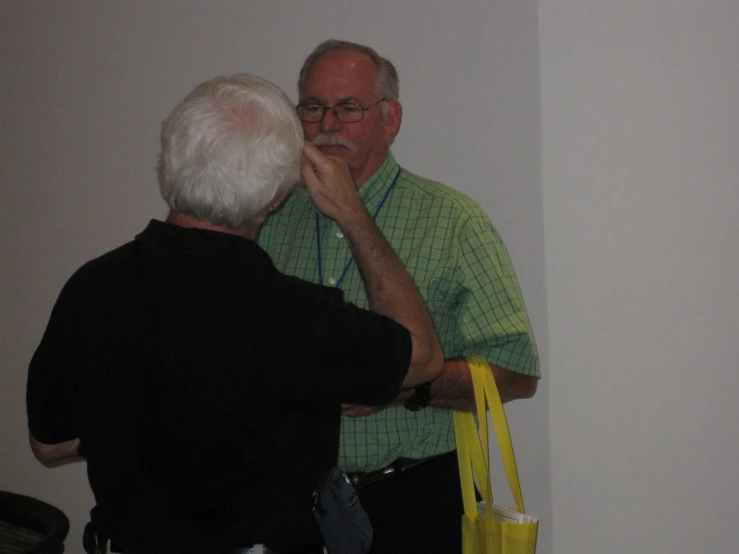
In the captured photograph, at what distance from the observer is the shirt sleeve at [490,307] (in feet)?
5.67

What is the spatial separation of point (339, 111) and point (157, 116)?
818 millimetres

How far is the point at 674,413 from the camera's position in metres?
1.93

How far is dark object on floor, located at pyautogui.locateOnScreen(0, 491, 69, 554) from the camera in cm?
250

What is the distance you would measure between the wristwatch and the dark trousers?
6.9 inches

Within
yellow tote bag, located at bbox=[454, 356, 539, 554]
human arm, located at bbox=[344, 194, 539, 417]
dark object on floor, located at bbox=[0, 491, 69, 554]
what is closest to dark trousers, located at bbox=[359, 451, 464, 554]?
yellow tote bag, located at bbox=[454, 356, 539, 554]

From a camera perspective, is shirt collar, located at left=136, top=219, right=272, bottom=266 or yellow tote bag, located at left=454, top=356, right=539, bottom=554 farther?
yellow tote bag, located at left=454, top=356, right=539, bottom=554

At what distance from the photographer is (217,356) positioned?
45.4 inches

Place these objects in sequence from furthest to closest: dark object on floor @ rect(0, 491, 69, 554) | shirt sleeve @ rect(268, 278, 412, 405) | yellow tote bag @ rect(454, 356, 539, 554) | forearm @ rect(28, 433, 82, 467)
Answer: dark object on floor @ rect(0, 491, 69, 554)
yellow tote bag @ rect(454, 356, 539, 554)
forearm @ rect(28, 433, 82, 467)
shirt sleeve @ rect(268, 278, 412, 405)

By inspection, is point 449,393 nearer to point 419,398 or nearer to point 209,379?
point 419,398

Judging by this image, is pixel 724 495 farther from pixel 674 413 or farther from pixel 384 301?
pixel 384 301

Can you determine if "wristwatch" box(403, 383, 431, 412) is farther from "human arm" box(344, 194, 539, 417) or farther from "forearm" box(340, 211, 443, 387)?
"forearm" box(340, 211, 443, 387)

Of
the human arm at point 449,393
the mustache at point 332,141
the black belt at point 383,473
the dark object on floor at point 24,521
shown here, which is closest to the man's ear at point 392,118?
the mustache at point 332,141

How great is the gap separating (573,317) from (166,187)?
1095 millimetres

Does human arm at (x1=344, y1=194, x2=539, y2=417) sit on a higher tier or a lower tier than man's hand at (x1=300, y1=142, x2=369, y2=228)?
lower
